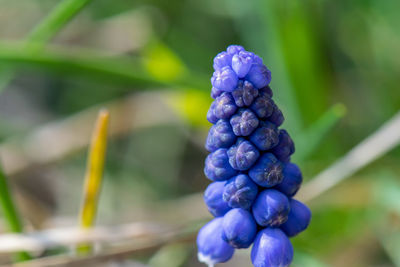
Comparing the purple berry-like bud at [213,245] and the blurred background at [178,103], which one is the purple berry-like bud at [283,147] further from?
the blurred background at [178,103]

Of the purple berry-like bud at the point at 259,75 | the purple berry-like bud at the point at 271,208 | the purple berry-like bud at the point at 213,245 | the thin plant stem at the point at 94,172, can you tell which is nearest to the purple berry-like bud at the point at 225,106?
the purple berry-like bud at the point at 259,75

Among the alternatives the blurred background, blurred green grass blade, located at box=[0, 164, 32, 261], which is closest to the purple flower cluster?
Result: the blurred background

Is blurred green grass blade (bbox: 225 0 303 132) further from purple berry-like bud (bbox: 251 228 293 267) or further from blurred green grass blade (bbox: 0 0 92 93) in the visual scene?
purple berry-like bud (bbox: 251 228 293 267)

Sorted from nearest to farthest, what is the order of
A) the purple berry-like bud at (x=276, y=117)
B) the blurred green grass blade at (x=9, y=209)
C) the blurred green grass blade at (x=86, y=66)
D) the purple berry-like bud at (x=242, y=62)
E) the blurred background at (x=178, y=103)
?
the purple berry-like bud at (x=242, y=62) < the purple berry-like bud at (x=276, y=117) < the blurred green grass blade at (x=9, y=209) < the blurred green grass blade at (x=86, y=66) < the blurred background at (x=178, y=103)

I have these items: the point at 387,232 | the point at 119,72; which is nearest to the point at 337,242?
the point at 387,232

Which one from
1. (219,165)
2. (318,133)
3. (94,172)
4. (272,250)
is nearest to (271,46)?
(318,133)

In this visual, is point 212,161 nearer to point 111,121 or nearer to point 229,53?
point 229,53

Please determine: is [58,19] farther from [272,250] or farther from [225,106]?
[272,250]
